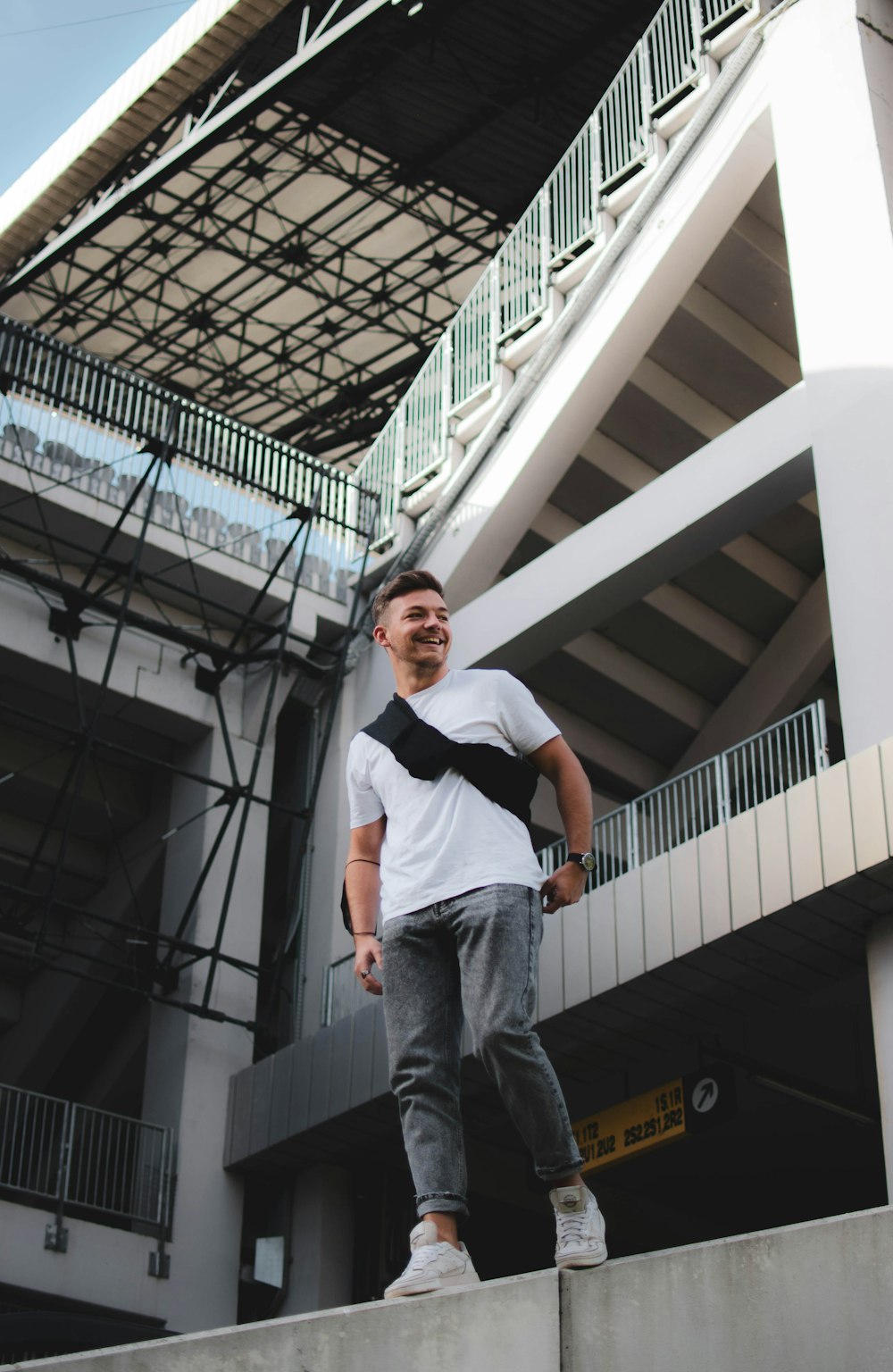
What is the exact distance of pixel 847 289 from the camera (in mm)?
15547

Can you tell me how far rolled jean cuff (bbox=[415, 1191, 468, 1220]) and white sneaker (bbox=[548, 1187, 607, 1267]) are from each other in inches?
11.9

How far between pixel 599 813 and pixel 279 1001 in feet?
15.6

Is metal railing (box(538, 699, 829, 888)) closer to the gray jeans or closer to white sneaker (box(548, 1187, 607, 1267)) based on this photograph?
the gray jeans

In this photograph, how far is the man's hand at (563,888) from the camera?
5809mm

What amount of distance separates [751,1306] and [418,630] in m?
2.60

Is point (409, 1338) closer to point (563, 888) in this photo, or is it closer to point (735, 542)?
point (563, 888)

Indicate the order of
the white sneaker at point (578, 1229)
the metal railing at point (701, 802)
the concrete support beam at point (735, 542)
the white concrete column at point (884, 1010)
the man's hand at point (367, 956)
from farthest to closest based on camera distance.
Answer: the concrete support beam at point (735, 542) < the metal railing at point (701, 802) < the white concrete column at point (884, 1010) < the man's hand at point (367, 956) < the white sneaker at point (578, 1229)

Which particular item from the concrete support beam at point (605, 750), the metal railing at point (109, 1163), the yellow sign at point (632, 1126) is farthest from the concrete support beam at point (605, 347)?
the metal railing at point (109, 1163)

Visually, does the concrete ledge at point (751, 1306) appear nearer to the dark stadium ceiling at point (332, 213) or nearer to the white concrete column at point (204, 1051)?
the white concrete column at point (204, 1051)

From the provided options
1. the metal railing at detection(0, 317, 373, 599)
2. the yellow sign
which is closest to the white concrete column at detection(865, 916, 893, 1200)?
the yellow sign

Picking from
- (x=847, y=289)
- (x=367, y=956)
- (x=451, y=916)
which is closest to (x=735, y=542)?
(x=847, y=289)

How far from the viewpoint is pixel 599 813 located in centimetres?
2191

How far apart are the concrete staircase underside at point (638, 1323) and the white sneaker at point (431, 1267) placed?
14.9 inches

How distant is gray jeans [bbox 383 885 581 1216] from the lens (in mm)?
5391
